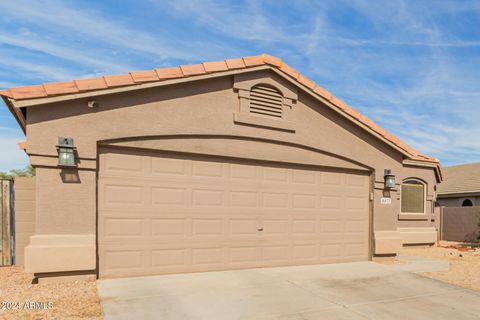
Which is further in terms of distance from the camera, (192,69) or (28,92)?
(192,69)

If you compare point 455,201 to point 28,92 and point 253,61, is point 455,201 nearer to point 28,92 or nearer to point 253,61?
point 253,61

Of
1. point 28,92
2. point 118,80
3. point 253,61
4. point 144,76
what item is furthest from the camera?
point 253,61

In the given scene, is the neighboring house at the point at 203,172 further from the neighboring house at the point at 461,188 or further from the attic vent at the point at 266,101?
the neighboring house at the point at 461,188

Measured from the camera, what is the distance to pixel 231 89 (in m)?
8.38

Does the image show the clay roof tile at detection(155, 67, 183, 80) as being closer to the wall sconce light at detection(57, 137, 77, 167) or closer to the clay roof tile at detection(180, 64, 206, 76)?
the clay roof tile at detection(180, 64, 206, 76)

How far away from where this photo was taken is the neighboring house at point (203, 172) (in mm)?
6711

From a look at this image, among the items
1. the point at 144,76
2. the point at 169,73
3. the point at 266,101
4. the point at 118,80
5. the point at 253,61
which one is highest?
the point at 253,61

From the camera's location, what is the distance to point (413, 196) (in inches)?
572

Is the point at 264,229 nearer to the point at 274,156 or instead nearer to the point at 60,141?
the point at 274,156


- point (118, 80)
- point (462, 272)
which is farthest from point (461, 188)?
point (118, 80)

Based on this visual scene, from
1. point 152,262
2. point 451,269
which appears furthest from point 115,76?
point 451,269

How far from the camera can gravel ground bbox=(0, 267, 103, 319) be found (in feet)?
16.7

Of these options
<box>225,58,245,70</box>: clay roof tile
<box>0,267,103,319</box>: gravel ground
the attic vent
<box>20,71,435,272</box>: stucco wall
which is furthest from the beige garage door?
<box>225,58,245,70</box>: clay roof tile

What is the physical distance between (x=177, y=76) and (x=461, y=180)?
23.7 m
